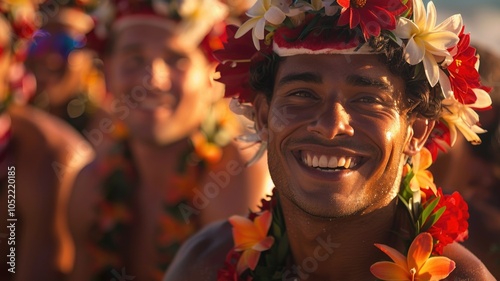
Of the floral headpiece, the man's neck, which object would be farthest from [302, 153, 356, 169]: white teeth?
the floral headpiece

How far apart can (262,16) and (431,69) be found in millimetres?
616

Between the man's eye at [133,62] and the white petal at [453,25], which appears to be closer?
the white petal at [453,25]

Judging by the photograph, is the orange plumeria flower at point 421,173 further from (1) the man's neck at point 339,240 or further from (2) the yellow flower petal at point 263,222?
(2) the yellow flower petal at point 263,222

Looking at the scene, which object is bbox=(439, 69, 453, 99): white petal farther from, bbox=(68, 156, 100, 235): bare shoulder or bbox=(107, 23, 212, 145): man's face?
bbox=(68, 156, 100, 235): bare shoulder

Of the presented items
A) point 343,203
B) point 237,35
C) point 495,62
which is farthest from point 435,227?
point 495,62

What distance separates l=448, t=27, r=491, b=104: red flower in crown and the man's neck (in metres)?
0.45

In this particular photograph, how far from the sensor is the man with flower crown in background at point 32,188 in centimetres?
579

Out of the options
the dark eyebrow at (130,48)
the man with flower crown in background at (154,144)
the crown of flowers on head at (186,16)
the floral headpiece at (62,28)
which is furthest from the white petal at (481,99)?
the floral headpiece at (62,28)

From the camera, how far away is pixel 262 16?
3.41 meters

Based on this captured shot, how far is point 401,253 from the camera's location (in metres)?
3.34

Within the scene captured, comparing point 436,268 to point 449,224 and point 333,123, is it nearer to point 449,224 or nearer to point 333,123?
point 449,224

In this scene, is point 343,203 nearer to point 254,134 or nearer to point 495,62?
point 254,134

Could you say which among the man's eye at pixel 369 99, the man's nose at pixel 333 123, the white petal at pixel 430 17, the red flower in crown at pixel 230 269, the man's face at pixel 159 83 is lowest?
the man's face at pixel 159 83

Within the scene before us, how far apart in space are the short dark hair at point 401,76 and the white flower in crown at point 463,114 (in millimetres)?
52
